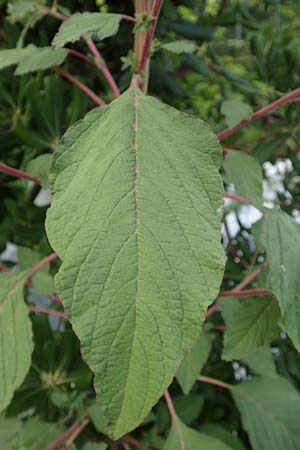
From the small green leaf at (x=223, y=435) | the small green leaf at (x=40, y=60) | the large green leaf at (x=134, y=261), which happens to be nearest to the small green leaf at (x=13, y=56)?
the small green leaf at (x=40, y=60)

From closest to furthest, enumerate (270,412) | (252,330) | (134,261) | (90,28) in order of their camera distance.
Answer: (134,261), (90,28), (252,330), (270,412)

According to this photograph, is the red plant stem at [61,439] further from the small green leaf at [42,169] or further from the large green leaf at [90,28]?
the large green leaf at [90,28]

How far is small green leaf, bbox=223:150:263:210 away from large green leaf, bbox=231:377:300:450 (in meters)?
0.25

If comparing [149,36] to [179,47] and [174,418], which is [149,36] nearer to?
[179,47]

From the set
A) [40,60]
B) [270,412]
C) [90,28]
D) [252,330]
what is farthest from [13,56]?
[270,412]

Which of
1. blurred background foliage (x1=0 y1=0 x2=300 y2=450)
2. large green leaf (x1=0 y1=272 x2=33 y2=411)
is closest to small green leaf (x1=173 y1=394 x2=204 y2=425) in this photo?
blurred background foliage (x1=0 y1=0 x2=300 y2=450)

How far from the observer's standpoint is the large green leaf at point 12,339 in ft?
1.73

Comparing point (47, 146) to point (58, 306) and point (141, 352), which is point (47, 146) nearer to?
point (58, 306)

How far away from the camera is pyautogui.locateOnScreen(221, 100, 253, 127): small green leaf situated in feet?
2.10

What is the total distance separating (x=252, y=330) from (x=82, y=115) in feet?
1.11

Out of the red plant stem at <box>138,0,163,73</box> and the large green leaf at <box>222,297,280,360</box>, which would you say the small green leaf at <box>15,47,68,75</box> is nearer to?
the red plant stem at <box>138,0,163,73</box>

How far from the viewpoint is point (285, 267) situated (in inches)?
20.4

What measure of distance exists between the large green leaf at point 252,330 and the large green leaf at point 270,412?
0.47ft

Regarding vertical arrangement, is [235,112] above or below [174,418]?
above
